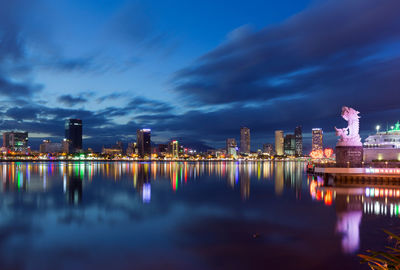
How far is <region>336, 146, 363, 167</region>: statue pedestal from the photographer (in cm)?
4588

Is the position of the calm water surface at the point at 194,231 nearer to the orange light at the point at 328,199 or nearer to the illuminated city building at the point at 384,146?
the orange light at the point at 328,199

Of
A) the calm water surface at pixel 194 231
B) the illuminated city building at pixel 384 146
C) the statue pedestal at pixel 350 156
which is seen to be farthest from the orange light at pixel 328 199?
the illuminated city building at pixel 384 146

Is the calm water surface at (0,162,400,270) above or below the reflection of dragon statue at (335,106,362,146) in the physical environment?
below

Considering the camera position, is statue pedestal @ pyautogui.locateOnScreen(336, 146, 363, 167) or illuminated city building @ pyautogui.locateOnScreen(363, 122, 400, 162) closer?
statue pedestal @ pyautogui.locateOnScreen(336, 146, 363, 167)

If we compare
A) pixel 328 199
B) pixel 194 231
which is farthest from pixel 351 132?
pixel 194 231

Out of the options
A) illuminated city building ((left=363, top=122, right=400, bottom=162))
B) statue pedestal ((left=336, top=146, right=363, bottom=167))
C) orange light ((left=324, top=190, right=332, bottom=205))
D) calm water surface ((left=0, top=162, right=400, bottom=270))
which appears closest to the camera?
calm water surface ((left=0, top=162, right=400, bottom=270))

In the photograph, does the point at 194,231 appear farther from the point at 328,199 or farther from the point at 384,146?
the point at 384,146

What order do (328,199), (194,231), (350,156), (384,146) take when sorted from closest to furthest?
(194,231), (328,199), (350,156), (384,146)

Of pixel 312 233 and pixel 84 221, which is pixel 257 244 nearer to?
pixel 312 233

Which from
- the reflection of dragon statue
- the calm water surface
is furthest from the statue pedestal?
the calm water surface

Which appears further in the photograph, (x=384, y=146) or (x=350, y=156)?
(x=384, y=146)

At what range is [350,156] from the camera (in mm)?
46188

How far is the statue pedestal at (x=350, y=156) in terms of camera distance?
1806 inches

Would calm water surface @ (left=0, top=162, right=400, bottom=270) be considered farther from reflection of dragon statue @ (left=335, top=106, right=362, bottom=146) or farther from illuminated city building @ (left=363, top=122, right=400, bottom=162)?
illuminated city building @ (left=363, top=122, right=400, bottom=162)
